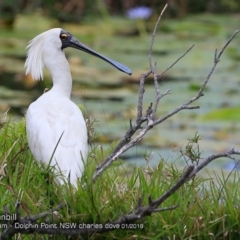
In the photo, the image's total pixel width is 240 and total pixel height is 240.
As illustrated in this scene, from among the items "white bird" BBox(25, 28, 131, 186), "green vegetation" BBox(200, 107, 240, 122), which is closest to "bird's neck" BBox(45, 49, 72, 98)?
"white bird" BBox(25, 28, 131, 186)

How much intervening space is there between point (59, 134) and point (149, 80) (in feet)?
20.5

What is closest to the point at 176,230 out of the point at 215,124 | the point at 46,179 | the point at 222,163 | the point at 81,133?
the point at 46,179

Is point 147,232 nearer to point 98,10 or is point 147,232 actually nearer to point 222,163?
point 222,163

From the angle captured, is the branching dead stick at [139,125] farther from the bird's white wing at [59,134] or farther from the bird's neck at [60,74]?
the bird's neck at [60,74]

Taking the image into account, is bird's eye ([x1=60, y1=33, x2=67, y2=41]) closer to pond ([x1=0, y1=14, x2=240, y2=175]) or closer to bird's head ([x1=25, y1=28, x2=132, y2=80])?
bird's head ([x1=25, y1=28, x2=132, y2=80])

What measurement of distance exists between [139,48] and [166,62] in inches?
49.7

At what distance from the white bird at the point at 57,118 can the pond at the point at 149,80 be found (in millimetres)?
1092

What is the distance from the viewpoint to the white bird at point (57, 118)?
3.43 meters

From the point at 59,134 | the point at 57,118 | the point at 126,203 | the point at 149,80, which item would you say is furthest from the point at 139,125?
the point at 149,80

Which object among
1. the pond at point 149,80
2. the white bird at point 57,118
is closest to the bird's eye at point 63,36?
the white bird at point 57,118

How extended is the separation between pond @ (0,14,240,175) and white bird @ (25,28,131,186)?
1092 mm

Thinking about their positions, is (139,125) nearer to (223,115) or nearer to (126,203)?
(126,203)

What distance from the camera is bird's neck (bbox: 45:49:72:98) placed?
424cm

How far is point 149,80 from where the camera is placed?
32.1ft
